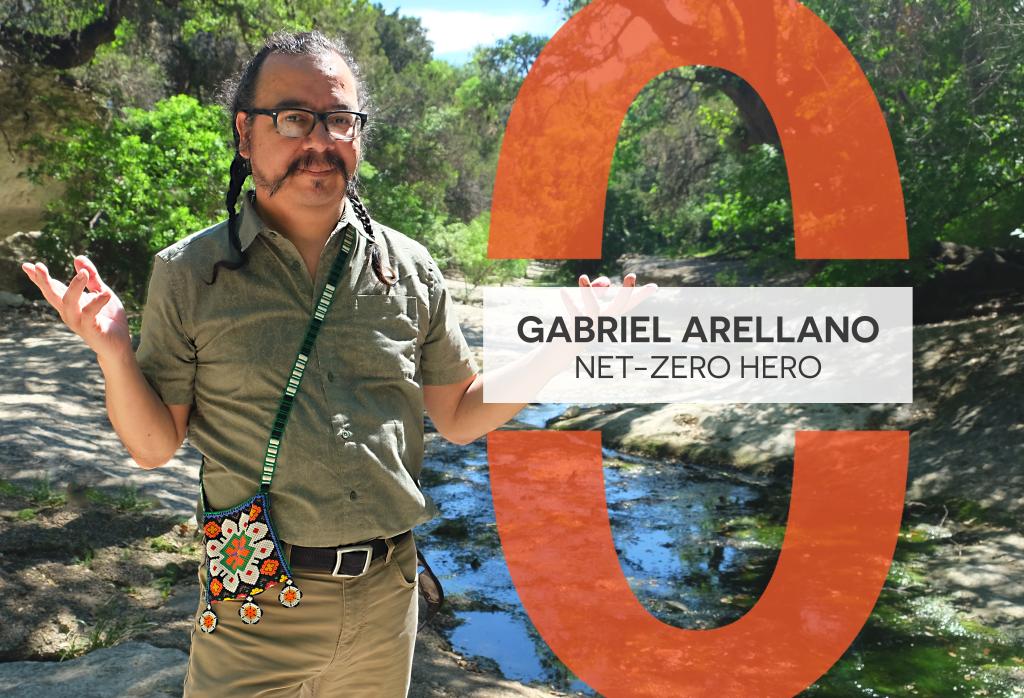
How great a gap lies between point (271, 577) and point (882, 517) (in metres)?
6.92

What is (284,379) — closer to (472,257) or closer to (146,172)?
(146,172)

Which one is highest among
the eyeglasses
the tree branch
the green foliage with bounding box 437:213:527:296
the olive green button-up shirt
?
the tree branch

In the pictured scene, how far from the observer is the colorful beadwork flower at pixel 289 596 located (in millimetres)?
1934

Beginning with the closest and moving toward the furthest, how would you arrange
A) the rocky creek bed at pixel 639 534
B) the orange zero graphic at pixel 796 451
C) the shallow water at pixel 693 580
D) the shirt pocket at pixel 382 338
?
the shirt pocket at pixel 382 338
the rocky creek bed at pixel 639 534
the shallow water at pixel 693 580
the orange zero graphic at pixel 796 451

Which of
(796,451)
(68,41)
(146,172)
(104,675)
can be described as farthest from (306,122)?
(68,41)

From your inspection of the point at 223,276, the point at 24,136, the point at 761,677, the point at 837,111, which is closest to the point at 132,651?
the point at 223,276

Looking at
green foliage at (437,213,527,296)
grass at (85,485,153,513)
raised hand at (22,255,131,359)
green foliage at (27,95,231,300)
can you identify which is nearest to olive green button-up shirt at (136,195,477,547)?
raised hand at (22,255,131,359)

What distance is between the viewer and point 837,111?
8586 mm

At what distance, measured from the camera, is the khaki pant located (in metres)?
1.94

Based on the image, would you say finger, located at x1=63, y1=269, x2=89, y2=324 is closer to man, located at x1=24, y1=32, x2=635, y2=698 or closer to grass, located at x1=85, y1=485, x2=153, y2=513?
man, located at x1=24, y1=32, x2=635, y2=698

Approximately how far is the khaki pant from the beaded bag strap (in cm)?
22

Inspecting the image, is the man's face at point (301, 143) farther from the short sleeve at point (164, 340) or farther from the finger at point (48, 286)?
the finger at point (48, 286)

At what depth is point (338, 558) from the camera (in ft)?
6.40

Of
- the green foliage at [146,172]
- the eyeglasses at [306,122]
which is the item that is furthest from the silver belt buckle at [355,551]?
the green foliage at [146,172]
